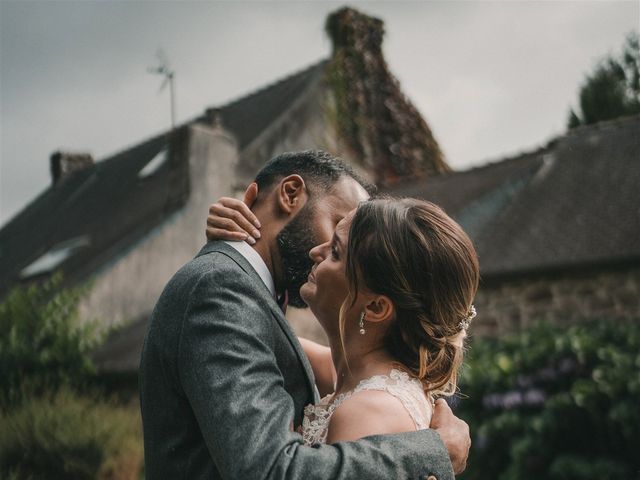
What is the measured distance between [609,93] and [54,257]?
26.3 meters

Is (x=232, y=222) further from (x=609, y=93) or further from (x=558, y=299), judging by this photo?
(x=609, y=93)

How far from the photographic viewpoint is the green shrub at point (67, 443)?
7.49 metres

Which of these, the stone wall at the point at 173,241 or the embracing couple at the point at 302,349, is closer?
the embracing couple at the point at 302,349

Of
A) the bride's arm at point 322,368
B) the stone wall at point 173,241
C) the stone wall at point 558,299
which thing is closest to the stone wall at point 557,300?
the stone wall at point 558,299

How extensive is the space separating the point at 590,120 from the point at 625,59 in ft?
16.9

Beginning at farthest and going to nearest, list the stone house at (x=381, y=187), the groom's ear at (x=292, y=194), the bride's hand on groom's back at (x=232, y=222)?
the stone house at (x=381, y=187)
the groom's ear at (x=292, y=194)
the bride's hand on groom's back at (x=232, y=222)

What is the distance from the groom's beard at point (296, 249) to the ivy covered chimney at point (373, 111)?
45.0 feet

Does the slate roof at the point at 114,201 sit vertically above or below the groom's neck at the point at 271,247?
below

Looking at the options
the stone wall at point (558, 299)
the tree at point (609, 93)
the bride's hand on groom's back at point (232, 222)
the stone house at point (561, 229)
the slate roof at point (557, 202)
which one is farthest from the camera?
the tree at point (609, 93)

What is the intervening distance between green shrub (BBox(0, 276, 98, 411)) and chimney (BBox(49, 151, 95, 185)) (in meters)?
16.6

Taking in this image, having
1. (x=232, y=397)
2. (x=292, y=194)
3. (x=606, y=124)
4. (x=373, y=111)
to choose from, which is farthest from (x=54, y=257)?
(x=232, y=397)

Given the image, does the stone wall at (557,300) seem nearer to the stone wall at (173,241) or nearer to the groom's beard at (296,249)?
the stone wall at (173,241)

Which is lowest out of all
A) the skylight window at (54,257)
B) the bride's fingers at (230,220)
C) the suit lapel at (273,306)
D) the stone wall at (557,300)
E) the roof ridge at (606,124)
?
the skylight window at (54,257)

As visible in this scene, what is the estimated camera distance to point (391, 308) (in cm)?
233
